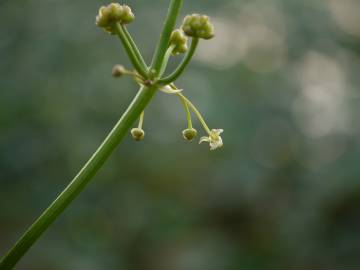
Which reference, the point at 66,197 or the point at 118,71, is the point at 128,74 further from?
the point at 66,197

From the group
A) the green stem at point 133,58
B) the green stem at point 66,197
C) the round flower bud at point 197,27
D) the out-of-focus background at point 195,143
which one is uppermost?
the round flower bud at point 197,27

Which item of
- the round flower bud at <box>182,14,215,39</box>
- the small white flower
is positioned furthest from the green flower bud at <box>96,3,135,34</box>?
the small white flower

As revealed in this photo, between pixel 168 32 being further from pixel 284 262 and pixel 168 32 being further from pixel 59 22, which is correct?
pixel 284 262

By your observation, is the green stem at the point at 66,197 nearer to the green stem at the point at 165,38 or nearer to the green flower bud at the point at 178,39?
the green stem at the point at 165,38

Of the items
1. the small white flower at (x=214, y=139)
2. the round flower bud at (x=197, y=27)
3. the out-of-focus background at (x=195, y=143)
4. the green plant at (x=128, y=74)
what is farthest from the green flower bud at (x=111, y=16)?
the out-of-focus background at (x=195, y=143)

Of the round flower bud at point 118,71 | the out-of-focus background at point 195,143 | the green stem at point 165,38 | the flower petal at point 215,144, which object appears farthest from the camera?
the out-of-focus background at point 195,143

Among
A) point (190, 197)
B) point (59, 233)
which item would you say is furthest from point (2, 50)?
point (190, 197)

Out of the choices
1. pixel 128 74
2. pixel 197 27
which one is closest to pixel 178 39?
pixel 197 27

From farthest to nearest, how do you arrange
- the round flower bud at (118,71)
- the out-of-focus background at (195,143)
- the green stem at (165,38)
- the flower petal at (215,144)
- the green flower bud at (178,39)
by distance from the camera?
1. the out-of-focus background at (195,143)
2. the flower petal at (215,144)
3. the green flower bud at (178,39)
4. the green stem at (165,38)
5. the round flower bud at (118,71)
